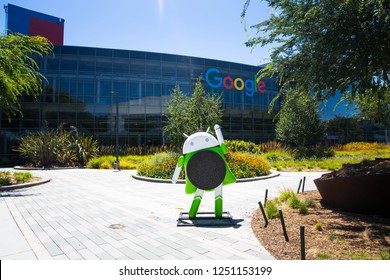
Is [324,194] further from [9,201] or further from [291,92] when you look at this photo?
[9,201]

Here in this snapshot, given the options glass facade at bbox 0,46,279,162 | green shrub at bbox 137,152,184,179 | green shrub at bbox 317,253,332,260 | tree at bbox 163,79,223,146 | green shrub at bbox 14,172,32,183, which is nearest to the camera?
green shrub at bbox 317,253,332,260

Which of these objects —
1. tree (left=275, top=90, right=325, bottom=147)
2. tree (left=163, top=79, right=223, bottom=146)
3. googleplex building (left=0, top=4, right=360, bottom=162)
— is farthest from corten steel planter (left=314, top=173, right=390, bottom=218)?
googleplex building (left=0, top=4, right=360, bottom=162)

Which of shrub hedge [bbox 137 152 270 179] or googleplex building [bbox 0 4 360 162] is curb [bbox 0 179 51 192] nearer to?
shrub hedge [bbox 137 152 270 179]

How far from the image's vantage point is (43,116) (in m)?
Result: 30.5

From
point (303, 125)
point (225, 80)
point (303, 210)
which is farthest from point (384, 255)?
point (225, 80)

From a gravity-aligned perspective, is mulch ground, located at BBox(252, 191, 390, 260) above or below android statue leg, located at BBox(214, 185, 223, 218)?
below

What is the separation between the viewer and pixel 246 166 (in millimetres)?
14305

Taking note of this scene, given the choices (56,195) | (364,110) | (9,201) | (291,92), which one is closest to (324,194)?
(291,92)

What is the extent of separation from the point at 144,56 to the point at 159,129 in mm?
8915

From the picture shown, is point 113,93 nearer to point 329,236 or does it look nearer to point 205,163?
point 205,163

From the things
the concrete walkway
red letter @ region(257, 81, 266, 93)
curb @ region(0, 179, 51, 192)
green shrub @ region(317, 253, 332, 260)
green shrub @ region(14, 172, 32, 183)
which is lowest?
curb @ region(0, 179, 51, 192)

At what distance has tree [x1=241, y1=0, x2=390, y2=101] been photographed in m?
5.68

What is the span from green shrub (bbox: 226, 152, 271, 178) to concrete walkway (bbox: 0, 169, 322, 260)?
4.24 m

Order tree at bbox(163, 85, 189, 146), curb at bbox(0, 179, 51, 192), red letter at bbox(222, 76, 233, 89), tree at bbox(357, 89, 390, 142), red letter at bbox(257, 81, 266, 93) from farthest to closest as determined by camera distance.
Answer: red letter at bbox(257, 81, 266, 93) < red letter at bbox(222, 76, 233, 89) < tree at bbox(163, 85, 189, 146) < tree at bbox(357, 89, 390, 142) < curb at bbox(0, 179, 51, 192)
